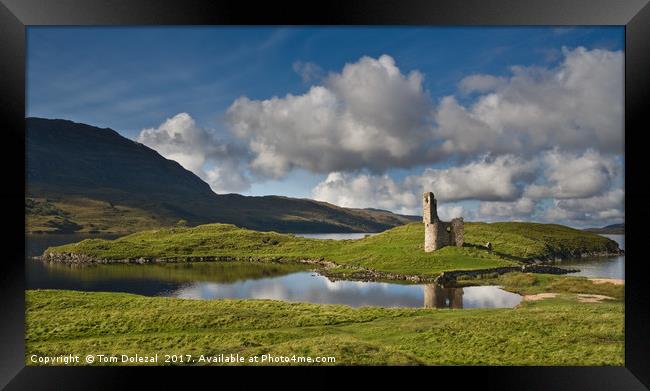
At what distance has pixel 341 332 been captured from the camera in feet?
50.5

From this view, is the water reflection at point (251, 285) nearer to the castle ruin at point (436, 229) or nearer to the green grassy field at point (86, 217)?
the castle ruin at point (436, 229)

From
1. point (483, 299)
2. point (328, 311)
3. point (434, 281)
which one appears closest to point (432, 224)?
point (434, 281)

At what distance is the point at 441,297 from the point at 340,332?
1222 cm

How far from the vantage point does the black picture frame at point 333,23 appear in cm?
1011

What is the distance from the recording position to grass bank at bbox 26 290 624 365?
1228 centimetres

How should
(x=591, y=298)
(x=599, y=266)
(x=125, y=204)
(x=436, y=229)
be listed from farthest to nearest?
1. (x=125, y=204)
2. (x=436, y=229)
3. (x=599, y=266)
4. (x=591, y=298)

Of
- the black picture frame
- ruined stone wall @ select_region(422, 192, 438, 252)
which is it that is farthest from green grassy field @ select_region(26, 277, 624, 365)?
ruined stone wall @ select_region(422, 192, 438, 252)

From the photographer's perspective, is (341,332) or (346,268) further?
(346,268)

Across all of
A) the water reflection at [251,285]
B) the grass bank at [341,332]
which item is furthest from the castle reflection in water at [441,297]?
the grass bank at [341,332]

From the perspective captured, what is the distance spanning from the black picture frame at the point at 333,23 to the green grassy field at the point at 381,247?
2336 centimetres

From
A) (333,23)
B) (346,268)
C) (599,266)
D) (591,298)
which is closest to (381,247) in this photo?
(346,268)

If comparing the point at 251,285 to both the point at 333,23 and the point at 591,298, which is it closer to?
the point at 591,298

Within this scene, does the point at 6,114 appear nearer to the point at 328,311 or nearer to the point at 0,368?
the point at 0,368

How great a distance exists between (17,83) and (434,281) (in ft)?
92.5
